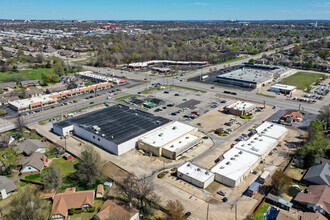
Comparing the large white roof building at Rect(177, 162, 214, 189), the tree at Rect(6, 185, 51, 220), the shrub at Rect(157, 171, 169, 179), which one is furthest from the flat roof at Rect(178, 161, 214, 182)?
the tree at Rect(6, 185, 51, 220)

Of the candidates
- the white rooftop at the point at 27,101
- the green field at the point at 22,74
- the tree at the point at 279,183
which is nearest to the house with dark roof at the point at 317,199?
the tree at the point at 279,183

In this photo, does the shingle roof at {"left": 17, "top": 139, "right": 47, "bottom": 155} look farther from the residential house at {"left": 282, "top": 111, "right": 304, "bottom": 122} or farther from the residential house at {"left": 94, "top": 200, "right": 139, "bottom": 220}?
the residential house at {"left": 282, "top": 111, "right": 304, "bottom": 122}

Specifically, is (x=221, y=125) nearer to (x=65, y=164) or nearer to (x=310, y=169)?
(x=310, y=169)

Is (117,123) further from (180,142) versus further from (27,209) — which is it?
(27,209)

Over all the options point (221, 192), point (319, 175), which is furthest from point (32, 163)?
point (319, 175)

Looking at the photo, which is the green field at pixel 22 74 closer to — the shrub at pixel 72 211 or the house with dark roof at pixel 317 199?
the shrub at pixel 72 211

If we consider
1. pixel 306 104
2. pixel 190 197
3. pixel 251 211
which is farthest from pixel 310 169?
pixel 306 104
